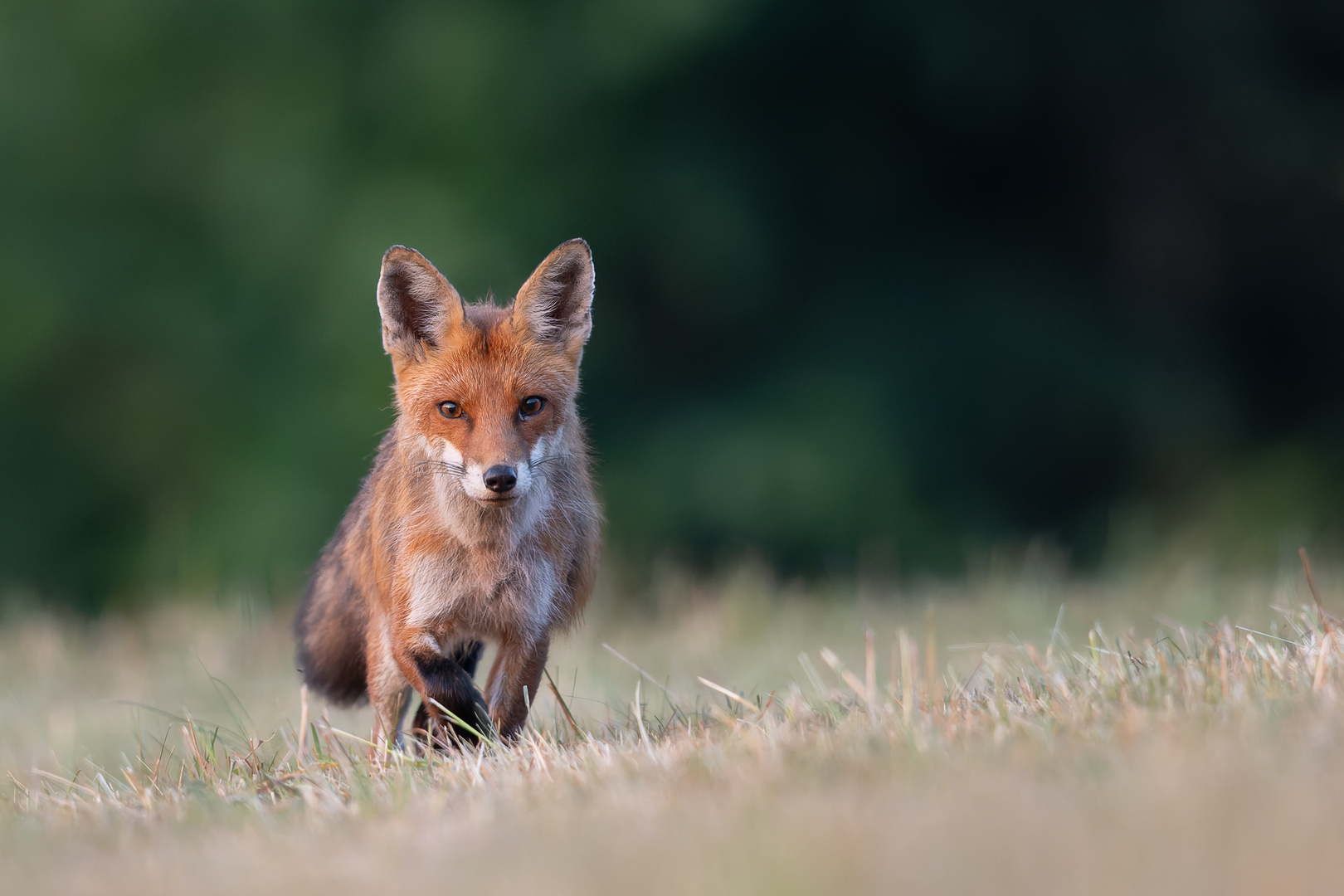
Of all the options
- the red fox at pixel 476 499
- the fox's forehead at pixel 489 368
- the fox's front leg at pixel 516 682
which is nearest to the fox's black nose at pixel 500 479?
the red fox at pixel 476 499

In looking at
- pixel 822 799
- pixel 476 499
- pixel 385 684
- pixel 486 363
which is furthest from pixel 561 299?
pixel 822 799

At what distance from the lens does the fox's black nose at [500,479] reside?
386 cm

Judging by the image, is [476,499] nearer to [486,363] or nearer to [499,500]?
[499,500]

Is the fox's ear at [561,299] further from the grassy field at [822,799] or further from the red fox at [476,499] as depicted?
the grassy field at [822,799]

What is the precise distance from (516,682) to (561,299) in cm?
137

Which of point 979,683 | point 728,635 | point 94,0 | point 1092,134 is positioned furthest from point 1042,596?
point 94,0

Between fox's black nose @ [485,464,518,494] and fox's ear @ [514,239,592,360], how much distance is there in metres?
0.77

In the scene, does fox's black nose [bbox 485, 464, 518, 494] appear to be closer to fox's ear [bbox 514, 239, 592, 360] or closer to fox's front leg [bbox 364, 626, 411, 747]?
fox's ear [bbox 514, 239, 592, 360]

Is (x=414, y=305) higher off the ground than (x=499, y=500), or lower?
higher

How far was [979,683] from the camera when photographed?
4.72 m

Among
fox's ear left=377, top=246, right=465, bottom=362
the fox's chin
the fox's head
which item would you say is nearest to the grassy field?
the fox's chin

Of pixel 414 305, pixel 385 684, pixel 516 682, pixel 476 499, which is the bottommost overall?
pixel 385 684

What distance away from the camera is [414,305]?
14.7 ft

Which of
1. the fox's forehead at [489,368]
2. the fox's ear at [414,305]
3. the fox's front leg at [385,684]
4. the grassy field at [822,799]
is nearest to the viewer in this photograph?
the grassy field at [822,799]
